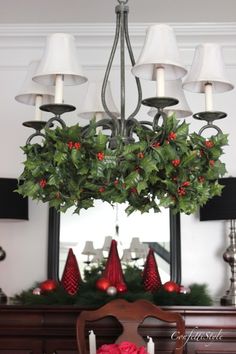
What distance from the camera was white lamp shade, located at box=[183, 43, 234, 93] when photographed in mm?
1794

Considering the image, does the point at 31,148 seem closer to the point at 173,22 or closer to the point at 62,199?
the point at 62,199

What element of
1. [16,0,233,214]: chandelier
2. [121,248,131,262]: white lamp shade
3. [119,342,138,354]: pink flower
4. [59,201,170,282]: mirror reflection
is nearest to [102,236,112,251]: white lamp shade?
[59,201,170,282]: mirror reflection

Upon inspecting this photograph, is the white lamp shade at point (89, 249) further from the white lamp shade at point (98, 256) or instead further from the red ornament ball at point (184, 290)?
the red ornament ball at point (184, 290)

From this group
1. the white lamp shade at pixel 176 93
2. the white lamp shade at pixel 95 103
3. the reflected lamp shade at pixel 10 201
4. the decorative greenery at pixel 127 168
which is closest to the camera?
the decorative greenery at pixel 127 168

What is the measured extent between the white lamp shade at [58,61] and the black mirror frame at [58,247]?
1713 millimetres

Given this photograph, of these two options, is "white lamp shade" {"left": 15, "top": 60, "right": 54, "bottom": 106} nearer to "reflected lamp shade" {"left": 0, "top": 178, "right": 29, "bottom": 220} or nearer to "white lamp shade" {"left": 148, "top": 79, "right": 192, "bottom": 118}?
"white lamp shade" {"left": 148, "top": 79, "right": 192, "bottom": 118}

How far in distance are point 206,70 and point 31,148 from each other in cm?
62

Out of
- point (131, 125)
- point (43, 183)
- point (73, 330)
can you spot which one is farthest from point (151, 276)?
point (43, 183)

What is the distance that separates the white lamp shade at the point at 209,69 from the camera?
1.79 metres

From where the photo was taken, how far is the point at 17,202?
3061mm

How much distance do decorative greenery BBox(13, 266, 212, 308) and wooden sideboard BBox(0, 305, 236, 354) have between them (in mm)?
75

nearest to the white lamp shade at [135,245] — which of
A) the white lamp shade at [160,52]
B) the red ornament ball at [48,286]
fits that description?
the red ornament ball at [48,286]

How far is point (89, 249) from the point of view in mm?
3344

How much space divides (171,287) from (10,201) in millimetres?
993
